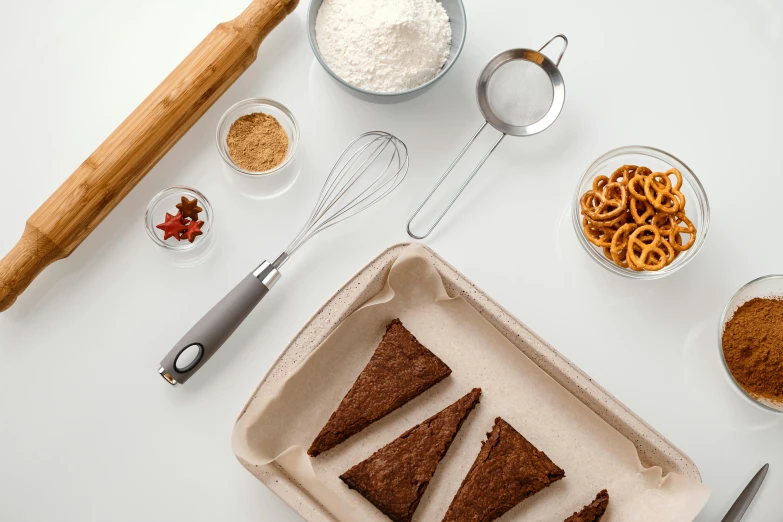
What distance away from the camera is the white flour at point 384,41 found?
192 cm

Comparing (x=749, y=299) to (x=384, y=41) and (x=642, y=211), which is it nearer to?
(x=642, y=211)

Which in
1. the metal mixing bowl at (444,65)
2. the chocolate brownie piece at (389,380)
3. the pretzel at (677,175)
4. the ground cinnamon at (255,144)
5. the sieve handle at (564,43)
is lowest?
the chocolate brownie piece at (389,380)

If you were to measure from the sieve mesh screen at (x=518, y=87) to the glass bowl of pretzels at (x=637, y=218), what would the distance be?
0.28 meters

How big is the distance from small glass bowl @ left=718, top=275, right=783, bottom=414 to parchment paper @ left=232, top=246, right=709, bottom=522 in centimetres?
38

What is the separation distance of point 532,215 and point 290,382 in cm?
96

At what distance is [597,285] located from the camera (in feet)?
6.97

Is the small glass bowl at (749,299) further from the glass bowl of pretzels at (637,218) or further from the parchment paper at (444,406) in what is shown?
the parchment paper at (444,406)

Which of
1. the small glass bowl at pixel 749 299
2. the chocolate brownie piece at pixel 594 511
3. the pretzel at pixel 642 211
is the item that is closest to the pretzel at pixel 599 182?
the pretzel at pixel 642 211

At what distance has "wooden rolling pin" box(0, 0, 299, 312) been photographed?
1946mm

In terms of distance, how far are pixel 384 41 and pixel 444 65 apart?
23cm

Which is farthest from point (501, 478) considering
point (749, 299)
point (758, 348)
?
point (749, 299)

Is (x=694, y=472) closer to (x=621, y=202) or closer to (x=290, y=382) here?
(x=621, y=202)

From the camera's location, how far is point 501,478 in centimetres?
198

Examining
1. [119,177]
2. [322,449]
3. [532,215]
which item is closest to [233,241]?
[119,177]
